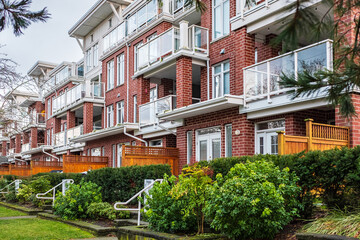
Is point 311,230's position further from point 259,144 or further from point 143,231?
point 259,144

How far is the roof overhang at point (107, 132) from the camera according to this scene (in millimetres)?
23312

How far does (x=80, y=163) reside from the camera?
83.1 ft

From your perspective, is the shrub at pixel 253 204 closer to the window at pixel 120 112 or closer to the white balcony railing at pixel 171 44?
the white balcony railing at pixel 171 44

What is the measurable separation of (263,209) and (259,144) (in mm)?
8888

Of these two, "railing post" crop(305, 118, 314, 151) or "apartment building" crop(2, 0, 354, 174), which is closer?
"railing post" crop(305, 118, 314, 151)

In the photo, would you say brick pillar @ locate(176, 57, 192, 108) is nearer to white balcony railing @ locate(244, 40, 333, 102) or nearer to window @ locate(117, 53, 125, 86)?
white balcony railing @ locate(244, 40, 333, 102)

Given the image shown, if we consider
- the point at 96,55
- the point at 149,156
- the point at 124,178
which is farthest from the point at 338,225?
the point at 96,55

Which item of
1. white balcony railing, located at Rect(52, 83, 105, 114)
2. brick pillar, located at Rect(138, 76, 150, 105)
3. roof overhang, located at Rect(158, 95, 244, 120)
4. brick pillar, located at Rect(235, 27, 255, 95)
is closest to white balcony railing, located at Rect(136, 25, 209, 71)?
brick pillar, located at Rect(138, 76, 150, 105)

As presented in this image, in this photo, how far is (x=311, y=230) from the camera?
22.1 feet

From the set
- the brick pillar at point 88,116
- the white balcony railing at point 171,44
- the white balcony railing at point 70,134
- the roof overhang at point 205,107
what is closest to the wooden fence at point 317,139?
the roof overhang at point 205,107

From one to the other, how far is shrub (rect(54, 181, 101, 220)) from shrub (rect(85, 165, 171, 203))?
1280 mm

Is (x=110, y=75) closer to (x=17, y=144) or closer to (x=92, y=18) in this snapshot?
(x=92, y=18)

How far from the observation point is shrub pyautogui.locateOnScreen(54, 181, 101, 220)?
41.5 ft

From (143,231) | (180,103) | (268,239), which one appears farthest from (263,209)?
(180,103)
